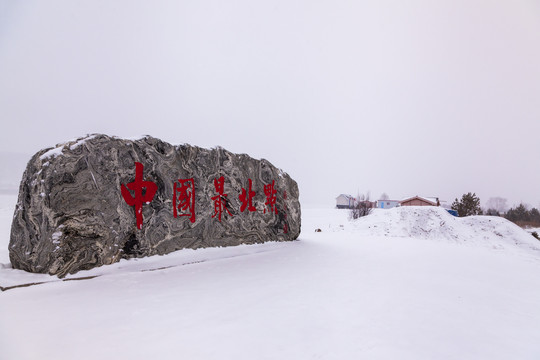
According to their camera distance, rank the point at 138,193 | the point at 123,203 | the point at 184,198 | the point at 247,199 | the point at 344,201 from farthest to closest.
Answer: the point at 344,201, the point at 247,199, the point at 184,198, the point at 138,193, the point at 123,203

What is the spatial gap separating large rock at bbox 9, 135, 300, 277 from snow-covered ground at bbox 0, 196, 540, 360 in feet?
1.05

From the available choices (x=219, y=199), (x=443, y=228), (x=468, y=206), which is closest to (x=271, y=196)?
(x=219, y=199)

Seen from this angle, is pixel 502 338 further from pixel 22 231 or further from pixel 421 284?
pixel 22 231

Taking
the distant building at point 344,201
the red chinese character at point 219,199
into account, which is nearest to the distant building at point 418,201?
the distant building at point 344,201

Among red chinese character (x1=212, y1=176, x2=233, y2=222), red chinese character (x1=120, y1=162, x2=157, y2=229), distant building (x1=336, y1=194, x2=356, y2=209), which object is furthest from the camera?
distant building (x1=336, y1=194, x2=356, y2=209)

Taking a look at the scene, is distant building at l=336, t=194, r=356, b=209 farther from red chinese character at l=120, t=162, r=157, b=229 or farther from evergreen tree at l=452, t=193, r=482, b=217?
red chinese character at l=120, t=162, r=157, b=229

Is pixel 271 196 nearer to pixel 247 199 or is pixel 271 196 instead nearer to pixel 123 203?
pixel 247 199

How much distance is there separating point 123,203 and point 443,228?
13.6 metres

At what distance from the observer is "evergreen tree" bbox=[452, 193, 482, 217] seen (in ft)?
72.5

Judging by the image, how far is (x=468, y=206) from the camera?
22.2 m

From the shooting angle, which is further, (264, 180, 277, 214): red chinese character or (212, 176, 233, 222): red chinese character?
(264, 180, 277, 214): red chinese character

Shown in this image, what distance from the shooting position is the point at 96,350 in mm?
2445

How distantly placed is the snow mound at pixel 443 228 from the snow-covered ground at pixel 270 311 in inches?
262

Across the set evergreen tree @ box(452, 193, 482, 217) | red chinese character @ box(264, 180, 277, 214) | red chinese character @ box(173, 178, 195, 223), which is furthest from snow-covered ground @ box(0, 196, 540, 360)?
evergreen tree @ box(452, 193, 482, 217)
